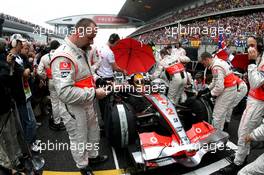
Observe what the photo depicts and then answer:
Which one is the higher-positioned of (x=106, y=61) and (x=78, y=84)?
(x=106, y=61)

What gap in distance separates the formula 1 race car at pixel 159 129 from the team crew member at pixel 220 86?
0.88 feet

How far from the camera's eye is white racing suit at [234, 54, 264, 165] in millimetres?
2879

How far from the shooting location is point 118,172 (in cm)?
345

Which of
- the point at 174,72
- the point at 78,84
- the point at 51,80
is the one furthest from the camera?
the point at 174,72

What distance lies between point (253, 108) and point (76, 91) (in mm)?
2056

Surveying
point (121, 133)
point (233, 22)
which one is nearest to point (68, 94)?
point (121, 133)

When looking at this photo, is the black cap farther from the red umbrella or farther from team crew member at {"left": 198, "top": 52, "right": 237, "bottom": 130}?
team crew member at {"left": 198, "top": 52, "right": 237, "bottom": 130}

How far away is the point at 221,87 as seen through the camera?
13.8 feet

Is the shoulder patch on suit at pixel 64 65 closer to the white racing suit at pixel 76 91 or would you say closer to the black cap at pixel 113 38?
the white racing suit at pixel 76 91

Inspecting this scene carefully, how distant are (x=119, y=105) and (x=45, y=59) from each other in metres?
1.85

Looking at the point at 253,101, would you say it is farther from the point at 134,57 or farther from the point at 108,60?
the point at 108,60

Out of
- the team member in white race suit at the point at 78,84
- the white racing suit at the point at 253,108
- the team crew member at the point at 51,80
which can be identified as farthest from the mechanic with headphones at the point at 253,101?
the team crew member at the point at 51,80

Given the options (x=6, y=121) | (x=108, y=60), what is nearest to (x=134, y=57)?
(x=108, y=60)

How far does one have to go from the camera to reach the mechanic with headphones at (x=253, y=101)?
2.89 metres
